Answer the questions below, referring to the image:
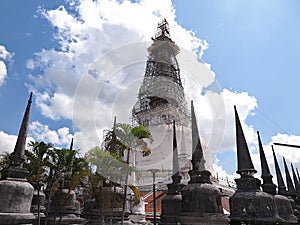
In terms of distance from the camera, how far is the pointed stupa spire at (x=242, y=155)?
12415 mm

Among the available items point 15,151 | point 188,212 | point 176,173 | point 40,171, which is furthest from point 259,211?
point 40,171

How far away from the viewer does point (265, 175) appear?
15.7m

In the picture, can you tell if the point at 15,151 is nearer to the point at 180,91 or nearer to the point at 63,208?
the point at 63,208

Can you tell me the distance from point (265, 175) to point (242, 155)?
4157mm

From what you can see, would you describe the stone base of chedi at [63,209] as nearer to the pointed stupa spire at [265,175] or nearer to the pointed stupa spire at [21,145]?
the pointed stupa spire at [21,145]

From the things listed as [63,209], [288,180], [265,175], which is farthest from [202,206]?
[288,180]

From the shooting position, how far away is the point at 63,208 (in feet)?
60.6

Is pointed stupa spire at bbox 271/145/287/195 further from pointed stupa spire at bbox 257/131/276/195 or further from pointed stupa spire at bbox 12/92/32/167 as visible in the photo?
pointed stupa spire at bbox 12/92/32/167

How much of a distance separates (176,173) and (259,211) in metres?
6.72

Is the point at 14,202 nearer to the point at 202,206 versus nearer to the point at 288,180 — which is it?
the point at 202,206

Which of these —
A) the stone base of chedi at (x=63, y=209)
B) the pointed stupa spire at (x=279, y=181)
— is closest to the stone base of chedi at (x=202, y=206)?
the stone base of chedi at (x=63, y=209)

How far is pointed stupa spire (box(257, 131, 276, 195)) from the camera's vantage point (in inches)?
603

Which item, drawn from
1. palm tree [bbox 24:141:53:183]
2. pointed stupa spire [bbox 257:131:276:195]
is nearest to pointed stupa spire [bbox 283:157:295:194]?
pointed stupa spire [bbox 257:131:276:195]

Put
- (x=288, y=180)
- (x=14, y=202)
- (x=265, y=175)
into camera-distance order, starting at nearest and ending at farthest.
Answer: (x=14, y=202) < (x=265, y=175) < (x=288, y=180)
